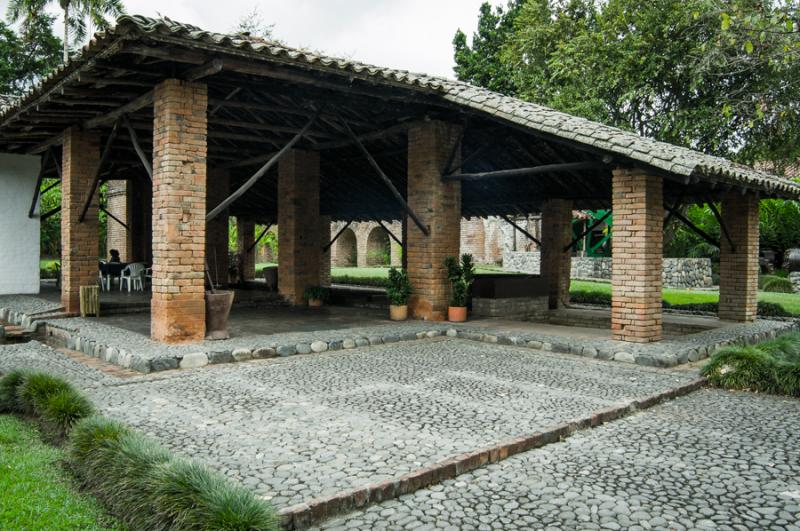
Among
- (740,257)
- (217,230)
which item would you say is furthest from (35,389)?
(217,230)

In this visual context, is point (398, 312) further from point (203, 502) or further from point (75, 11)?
point (75, 11)

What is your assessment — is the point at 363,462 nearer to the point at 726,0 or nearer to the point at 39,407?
the point at 39,407

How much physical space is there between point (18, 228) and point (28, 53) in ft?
67.5

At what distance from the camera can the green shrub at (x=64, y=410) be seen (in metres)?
4.40

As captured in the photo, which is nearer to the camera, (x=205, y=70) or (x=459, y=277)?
(x=205, y=70)

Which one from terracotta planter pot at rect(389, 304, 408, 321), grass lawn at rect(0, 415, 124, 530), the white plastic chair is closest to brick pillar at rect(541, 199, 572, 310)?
terracotta planter pot at rect(389, 304, 408, 321)

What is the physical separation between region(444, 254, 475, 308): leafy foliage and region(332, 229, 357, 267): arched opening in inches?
1140

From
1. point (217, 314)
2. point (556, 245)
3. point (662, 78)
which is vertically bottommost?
point (217, 314)

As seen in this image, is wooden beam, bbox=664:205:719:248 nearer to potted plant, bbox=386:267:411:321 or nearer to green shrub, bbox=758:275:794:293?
potted plant, bbox=386:267:411:321

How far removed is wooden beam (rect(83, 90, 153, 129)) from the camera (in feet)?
26.9

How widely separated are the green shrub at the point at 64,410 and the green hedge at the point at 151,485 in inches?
0.5

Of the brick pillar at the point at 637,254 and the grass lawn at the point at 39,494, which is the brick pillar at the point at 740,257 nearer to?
the brick pillar at the point at 637,254

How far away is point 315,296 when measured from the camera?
1248cm

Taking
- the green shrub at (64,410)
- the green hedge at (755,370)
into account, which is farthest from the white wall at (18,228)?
the green hedge at (755,370)
